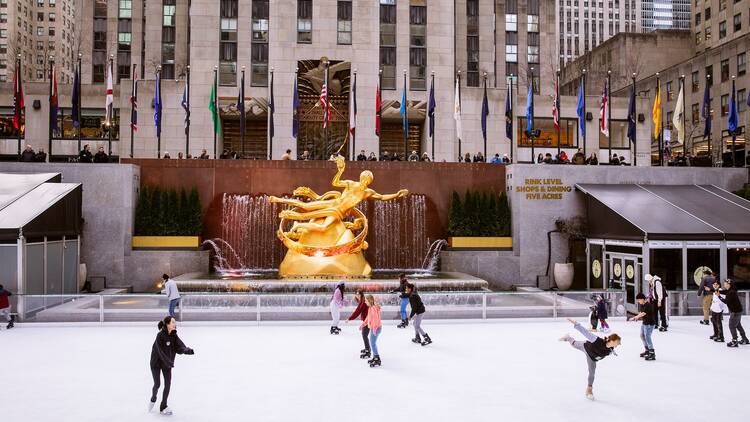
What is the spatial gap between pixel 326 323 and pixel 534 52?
172 ft

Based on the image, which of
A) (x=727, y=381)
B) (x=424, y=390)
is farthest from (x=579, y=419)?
(x=727, y=381)

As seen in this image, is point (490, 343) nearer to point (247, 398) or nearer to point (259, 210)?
point (247, 398)

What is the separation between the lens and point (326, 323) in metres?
18.8

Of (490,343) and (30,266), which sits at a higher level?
(30,266)

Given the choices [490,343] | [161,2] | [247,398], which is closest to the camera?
[247,398]

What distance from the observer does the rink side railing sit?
18438mm

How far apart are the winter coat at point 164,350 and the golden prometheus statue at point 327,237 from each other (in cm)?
1403

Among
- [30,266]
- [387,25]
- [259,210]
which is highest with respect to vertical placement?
[387,25]

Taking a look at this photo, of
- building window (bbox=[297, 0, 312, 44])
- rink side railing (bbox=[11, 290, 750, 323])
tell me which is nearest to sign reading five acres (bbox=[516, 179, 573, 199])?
rink side railing (bbox=[11, 290, 750, 323])

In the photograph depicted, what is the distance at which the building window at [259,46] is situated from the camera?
45094mm

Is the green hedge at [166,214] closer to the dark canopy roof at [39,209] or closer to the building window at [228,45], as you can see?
the dark canopy roof at [39,209]

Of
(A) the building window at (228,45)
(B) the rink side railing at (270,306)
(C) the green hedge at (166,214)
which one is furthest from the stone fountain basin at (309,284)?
(A) the building window at (228,45)

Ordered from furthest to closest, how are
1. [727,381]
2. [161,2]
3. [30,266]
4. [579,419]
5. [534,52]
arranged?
1. [534,52]
2. [161,2]
3. [30,266]
4. [727,381]
5. [579,419]

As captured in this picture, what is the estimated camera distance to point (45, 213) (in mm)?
21734
